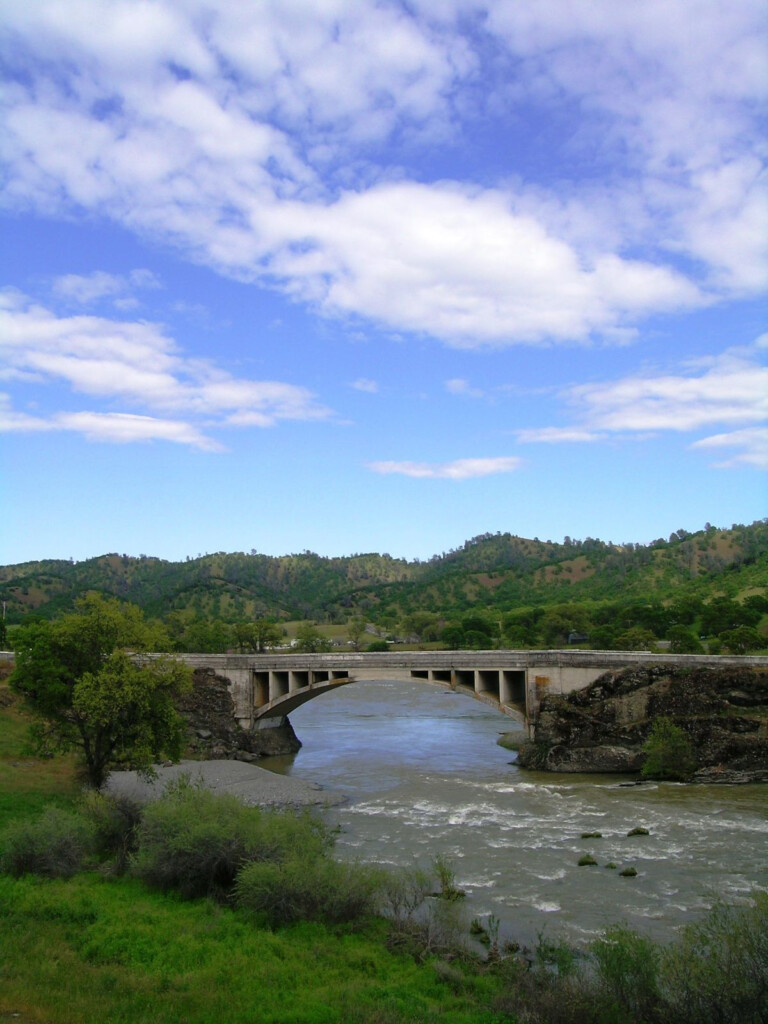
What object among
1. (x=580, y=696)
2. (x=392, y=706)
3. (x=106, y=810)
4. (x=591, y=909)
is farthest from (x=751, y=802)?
(x=392, y=706)

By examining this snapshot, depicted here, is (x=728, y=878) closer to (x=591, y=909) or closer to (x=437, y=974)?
(x=591, y=909)

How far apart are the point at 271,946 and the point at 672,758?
104ft

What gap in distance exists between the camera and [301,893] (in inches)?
767

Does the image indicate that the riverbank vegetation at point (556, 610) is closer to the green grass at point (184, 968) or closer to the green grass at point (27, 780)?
the green grass at point (27, 780)

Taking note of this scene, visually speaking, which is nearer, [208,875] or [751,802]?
[208,875]

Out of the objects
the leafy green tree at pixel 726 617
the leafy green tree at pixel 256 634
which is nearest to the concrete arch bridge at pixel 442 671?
the leafy green tree at pixel 726 617

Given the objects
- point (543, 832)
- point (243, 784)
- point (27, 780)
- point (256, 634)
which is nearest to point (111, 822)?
point (27, 780)

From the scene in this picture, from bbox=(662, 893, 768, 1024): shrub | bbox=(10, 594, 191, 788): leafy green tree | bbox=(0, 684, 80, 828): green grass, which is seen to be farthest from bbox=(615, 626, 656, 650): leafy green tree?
bbox=(662, 893, 768, 1024): shrub

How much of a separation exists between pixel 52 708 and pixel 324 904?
1847cm

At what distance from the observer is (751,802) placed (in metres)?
37.4

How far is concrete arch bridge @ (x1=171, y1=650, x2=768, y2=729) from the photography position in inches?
1909

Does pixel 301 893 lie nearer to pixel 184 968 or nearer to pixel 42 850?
pixel 184 968

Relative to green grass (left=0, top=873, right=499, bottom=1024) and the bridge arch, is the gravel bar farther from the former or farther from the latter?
green grass (left=0, top=873, right=499, bottom=1024)

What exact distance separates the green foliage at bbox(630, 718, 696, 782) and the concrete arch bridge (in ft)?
16.4
